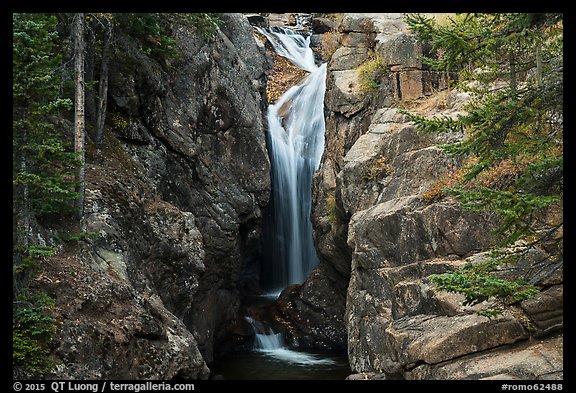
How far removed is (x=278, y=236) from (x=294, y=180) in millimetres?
3142

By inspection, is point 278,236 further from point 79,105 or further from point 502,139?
point 502,139

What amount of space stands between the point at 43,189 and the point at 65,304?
2.51 m

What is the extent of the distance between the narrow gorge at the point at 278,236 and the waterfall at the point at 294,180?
0.28 feet

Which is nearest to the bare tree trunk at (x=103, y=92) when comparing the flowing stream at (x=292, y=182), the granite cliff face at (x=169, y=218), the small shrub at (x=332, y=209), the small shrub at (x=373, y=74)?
the granite cliff face at (x=169, y=218)

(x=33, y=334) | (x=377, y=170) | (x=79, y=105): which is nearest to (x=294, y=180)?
(x=377, y=170)

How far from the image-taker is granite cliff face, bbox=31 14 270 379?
1129cm

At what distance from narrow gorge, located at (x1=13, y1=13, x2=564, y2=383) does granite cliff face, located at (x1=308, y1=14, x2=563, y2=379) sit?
45 millimetres

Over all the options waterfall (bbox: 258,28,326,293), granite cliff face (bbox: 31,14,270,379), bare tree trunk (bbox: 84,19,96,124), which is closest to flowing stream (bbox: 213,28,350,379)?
waterfall (bbox: 258,28,326,293)

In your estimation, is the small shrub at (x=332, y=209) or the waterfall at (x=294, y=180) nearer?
the small shrub at (x=332, y=209)

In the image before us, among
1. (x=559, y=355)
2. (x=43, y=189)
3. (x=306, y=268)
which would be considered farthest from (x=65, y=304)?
(x=306, y=268)

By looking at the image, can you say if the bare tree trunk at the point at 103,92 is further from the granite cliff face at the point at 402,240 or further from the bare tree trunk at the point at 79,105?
the granite cliff face at the point at 402,240

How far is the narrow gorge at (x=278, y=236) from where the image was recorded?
9680 mm
